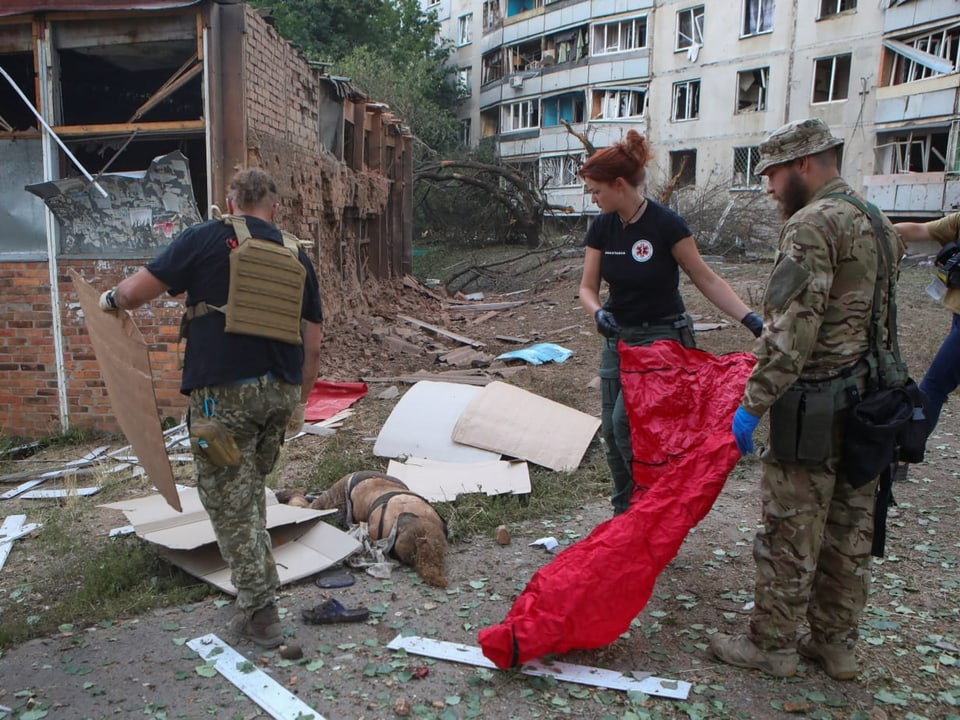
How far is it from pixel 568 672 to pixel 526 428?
10.1 feet

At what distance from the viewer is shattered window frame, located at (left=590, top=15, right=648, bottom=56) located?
2994 cm

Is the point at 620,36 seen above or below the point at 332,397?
above

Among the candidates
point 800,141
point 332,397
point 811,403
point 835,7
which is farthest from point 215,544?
point 835,7

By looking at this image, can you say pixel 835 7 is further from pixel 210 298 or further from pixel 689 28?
pixel 210 298

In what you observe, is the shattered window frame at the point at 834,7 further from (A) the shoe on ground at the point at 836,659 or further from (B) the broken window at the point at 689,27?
(A) the shoe on ground at the point at 836,659

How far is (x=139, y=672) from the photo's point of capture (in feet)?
9.63

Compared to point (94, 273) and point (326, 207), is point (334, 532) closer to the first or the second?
point (94, 273)

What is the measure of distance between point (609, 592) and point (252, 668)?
1.41 meters

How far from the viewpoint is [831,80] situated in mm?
24344

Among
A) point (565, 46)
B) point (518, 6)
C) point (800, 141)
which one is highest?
point (518, 6)

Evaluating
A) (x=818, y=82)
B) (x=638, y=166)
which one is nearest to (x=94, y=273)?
(x=638, y=166)

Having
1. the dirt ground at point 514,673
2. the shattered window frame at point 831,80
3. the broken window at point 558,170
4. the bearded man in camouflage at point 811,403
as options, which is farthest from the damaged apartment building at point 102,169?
the broken window at point 558,170

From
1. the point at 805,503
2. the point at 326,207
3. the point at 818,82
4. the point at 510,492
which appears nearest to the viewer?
the point at 805,503

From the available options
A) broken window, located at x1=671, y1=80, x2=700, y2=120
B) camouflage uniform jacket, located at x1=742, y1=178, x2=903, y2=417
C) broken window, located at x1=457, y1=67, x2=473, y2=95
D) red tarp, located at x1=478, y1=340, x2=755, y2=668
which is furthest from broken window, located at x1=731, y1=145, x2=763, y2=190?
camouflage uniform jacket, located at x1=742, y1=178, x2=903, y2=417
